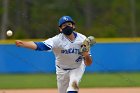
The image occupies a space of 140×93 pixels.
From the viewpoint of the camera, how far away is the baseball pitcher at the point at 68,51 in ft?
30.3

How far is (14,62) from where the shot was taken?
70.9ft

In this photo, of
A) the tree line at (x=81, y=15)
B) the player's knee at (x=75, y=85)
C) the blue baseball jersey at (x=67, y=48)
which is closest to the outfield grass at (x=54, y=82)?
the blue baseball jersey at (x=67, y=48)

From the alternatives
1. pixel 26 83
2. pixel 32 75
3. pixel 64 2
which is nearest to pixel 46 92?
pixel 26 83

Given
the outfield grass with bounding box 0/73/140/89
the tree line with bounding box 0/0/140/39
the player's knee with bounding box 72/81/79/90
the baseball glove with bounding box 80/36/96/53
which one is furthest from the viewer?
the tree line with bounding box 0/0/140/39

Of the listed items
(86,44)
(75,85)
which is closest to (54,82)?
A: (75,85)

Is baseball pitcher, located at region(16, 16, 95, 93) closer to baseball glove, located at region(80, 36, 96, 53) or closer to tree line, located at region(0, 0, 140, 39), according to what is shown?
baseball glove, located at region(80, 36, 96, 53)

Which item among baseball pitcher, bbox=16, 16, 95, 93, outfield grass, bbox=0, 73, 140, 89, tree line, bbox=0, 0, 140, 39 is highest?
tree line, bbox=0, 0, 140, 39

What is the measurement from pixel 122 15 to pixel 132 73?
27.8m

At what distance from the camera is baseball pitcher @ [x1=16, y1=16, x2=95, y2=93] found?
9.23m

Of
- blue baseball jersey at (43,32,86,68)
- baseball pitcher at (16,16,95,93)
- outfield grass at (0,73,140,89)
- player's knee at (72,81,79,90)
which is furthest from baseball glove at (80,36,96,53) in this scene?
outfield grass at (0,73,140,89)

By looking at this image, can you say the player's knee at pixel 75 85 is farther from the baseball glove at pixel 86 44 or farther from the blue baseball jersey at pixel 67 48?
the baseball glove at pixel 86 44

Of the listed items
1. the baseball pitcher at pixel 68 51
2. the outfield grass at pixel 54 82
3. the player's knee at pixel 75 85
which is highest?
the baseball pitcher at pixel 68 51

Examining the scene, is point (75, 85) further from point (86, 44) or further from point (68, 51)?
point (86, 44)

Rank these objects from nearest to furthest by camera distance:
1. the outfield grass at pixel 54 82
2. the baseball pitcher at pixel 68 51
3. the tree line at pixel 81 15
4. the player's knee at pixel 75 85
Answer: the baseball pitcher at pixel 68 51, the player's knee at pixel 75 85, the outfield grass at pixel 54 82, the tree line at pixel 81 15
